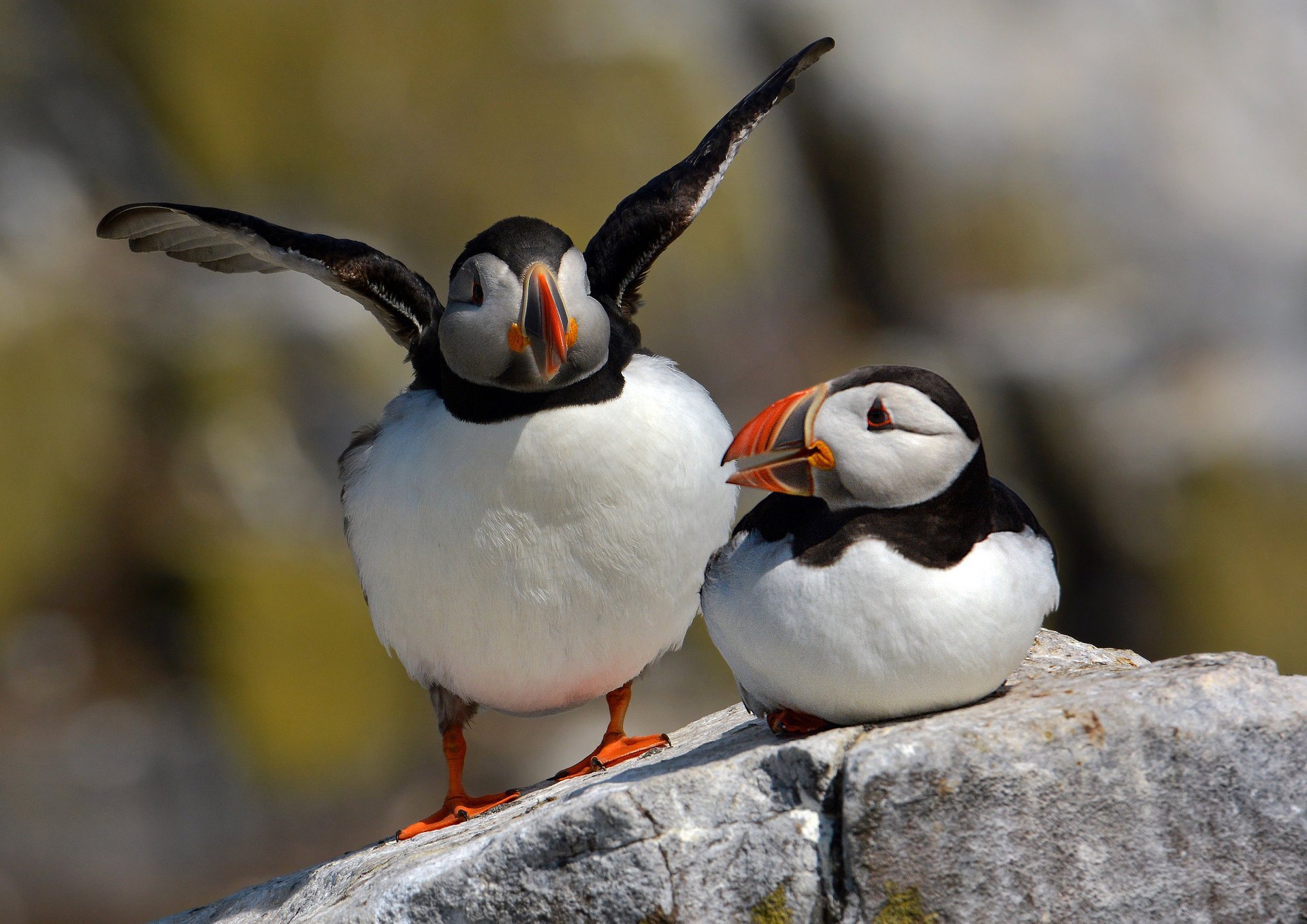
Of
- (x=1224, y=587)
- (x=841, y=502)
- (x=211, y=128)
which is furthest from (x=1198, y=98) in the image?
(x=841, y=502)

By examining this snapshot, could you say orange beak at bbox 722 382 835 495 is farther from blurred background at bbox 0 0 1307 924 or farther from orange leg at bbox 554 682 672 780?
blurred background at bbox 0 0 1307 924

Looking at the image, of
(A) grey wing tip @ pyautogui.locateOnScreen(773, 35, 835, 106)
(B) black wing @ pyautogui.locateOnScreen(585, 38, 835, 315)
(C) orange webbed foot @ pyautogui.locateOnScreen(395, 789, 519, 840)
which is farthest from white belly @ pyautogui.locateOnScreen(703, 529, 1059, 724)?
(A) grey wing tip @ pyautogui.locateOnScreen(773, 35, 835, 106)

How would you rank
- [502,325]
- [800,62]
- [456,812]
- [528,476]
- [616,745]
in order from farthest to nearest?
[800,62]
[616,745]
[456,812]
[528,476]
[502,325]

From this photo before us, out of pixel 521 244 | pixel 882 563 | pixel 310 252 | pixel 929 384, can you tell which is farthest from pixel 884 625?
pixel 310 252

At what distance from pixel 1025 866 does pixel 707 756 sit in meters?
0.75

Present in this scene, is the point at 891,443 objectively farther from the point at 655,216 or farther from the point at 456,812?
the point at 456,812

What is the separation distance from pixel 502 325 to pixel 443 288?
703cm

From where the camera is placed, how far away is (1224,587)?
9727mm

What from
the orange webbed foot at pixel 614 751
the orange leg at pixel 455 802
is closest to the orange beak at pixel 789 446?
the orange webbed foot at pixel 614 751

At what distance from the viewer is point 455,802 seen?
13.7 ft

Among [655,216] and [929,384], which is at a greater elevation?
[655,216]

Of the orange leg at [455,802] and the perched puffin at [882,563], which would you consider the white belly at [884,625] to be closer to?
the perched puffin at [882,563]

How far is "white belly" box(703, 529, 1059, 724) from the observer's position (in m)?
2.63

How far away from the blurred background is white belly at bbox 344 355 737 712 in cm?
489
